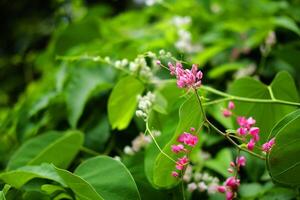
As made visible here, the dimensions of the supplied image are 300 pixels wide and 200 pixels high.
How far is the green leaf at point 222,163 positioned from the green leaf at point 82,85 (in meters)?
0.28

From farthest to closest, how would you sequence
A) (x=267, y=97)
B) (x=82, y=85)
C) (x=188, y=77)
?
(x=82, y=85)
(x=267, y=97)
(x=188, y=77)

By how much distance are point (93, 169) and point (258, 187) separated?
315 millimetres

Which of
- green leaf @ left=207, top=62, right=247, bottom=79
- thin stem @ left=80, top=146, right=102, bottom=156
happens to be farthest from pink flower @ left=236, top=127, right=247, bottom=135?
green leaf @ left=207, top=62, right=247, bottom=79

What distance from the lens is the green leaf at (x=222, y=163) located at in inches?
32.0

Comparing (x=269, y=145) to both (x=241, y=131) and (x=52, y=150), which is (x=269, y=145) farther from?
(x=52, y=150)

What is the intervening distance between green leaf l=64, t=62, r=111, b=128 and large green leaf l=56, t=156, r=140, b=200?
0.82 feet

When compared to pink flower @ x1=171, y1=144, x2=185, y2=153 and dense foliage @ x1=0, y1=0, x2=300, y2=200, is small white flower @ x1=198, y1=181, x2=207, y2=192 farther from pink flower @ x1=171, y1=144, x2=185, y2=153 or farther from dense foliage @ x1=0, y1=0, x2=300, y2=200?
pink flower @ x1=171, y1=144, x2=185, y2=153

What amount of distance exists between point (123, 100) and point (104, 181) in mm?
213

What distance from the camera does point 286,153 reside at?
1.84 feet

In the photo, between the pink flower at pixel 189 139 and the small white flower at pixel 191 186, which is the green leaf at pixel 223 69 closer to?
the small white flower at pixel 191 186

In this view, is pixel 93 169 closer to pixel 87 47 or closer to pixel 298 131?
pixel 298 131

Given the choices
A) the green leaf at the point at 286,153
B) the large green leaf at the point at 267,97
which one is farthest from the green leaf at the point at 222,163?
the green leaf at the point at 286,153

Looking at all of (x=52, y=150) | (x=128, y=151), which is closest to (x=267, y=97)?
(x=128, y=151)

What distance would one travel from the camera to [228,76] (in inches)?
A: 44.9
